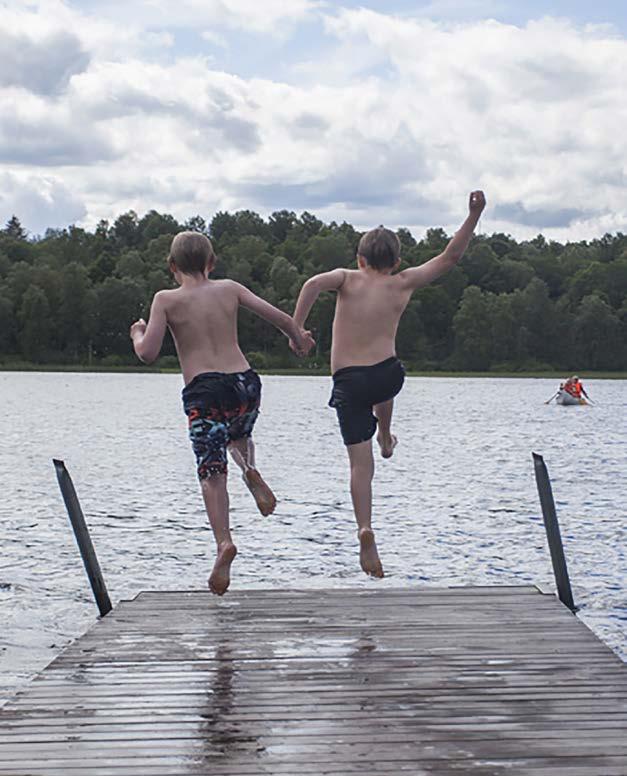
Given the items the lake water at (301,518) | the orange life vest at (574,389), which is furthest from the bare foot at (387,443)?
the orange life vest at (574,389)

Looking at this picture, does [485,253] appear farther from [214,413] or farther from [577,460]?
[214,413]

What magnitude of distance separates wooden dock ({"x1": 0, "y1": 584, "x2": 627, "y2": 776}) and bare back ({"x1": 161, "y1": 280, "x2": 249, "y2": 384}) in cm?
189

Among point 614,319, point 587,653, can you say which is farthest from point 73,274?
point 587,653

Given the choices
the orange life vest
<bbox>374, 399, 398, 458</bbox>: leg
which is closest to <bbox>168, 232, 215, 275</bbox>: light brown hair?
<bbox>374, 399, 398, 458</bbox>: leg

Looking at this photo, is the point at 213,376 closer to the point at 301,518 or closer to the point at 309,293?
the point at 309,293

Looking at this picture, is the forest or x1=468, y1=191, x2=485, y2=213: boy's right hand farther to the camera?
the forest

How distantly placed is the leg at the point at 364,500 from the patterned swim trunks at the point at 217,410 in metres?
0.77

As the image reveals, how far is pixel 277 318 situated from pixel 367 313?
64cm

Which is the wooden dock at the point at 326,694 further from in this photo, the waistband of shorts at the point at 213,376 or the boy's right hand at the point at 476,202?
the boy's right hand at the point at 476,202

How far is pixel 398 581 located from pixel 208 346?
10.6 meters

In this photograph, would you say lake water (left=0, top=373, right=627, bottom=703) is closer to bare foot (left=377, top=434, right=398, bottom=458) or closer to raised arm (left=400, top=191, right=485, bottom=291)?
bare foot (left=377, top=434, right=398, bottom=458)

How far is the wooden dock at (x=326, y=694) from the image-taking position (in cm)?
551

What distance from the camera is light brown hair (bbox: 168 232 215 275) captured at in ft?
24.4

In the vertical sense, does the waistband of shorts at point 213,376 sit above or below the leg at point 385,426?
above
